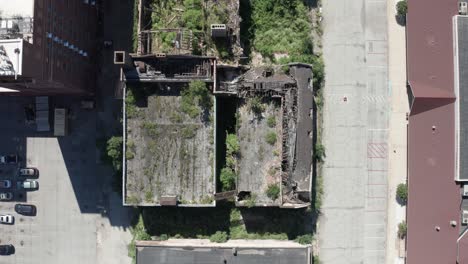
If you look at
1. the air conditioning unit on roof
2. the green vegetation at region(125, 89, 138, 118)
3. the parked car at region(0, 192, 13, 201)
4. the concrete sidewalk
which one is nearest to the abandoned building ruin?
the green vegetation at region(125, 89, 138, 118)

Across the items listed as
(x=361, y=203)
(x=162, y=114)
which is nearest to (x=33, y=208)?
(x=162, y=114)

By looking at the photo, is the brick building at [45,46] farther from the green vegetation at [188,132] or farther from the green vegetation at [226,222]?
the green vegetation at [226,222]

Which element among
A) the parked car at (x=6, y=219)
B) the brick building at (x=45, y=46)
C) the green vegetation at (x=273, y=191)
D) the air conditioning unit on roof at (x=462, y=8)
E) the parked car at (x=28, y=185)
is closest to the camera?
the brick building at (x=45, y=46)

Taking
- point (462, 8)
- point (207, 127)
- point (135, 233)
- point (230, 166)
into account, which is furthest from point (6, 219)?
point (462, 8)

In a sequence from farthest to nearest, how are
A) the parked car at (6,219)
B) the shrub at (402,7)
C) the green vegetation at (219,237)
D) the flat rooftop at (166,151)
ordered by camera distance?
the parked car at (6,219) < the shrub at (402,7) < the green vegetation at (219,237) < the flat rooftop at (166,151)


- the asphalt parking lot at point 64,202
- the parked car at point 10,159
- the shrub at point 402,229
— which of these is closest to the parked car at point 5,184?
the asphalt parking lot at point 64,202

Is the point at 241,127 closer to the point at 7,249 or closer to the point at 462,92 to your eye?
the point at 462,92
